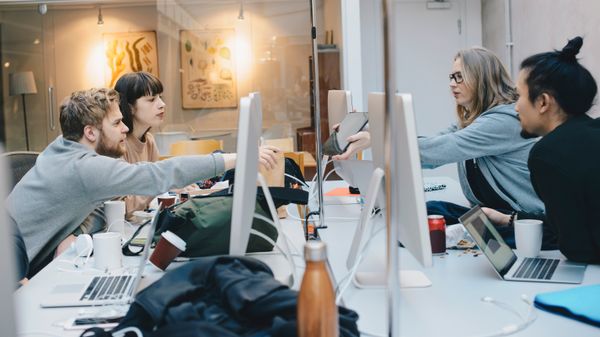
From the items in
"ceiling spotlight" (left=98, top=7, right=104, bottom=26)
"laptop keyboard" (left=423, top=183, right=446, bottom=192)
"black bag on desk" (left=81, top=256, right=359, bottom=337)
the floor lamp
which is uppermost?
"ceiling spotlight" (left=98, top=7, right=104, bottom=26)

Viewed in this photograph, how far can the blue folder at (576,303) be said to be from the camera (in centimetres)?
163

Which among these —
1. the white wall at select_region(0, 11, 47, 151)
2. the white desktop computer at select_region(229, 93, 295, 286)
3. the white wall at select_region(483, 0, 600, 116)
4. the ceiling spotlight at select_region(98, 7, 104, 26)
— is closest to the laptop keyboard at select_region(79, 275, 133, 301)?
the white desktop computer at select_region(229, 93, 295, 286)

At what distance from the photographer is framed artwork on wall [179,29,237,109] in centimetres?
695

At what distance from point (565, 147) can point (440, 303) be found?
2.25 ft

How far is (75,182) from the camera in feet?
9.28

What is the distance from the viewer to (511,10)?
257 inches

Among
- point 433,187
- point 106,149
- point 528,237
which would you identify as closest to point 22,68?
point 106,149

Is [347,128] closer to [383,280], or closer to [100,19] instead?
[383,280]

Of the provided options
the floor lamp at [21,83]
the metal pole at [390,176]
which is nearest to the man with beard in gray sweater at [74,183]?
the metal pole at [390,176]

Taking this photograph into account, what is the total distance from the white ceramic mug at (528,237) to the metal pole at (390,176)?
996 mm

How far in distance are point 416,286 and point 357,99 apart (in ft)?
15.8

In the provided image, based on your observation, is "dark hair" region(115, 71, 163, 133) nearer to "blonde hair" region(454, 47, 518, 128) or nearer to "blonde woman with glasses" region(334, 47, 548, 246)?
"blonde woman with glasses" region(334, 47, 548, 246)

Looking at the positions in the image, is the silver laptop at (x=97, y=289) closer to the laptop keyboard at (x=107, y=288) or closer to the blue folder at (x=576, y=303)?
the laptop keyboard at (x=107, y=288)

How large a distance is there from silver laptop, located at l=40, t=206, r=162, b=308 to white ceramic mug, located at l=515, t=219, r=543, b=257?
1066mm
